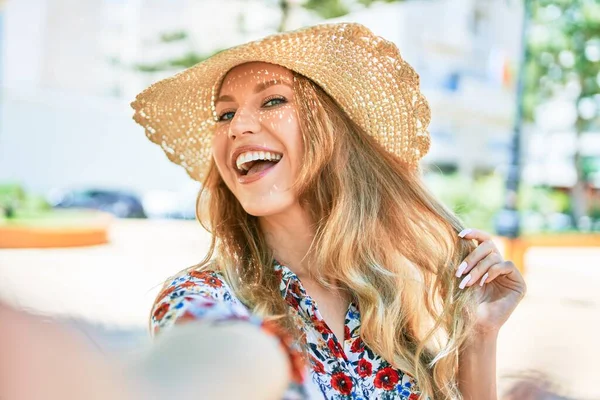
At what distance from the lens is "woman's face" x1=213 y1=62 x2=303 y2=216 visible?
1.74m

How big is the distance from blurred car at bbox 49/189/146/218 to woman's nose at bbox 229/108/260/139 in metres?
17.3

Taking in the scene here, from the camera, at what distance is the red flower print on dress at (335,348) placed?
1610mm

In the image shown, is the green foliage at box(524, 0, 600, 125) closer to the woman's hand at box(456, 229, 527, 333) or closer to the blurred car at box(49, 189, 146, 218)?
the blurred car at box(49, 189, 146, 218)

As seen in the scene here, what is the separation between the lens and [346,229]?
71.7 inches

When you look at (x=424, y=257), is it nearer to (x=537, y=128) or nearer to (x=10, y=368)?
(x=10, y=368)

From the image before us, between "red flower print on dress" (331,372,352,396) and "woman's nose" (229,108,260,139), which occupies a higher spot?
"woman's nose" (229,108,260,139)

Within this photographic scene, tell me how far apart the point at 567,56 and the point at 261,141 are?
19.5 meters

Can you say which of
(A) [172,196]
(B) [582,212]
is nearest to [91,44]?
(A) [172,196]

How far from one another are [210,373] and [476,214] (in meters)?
14.6

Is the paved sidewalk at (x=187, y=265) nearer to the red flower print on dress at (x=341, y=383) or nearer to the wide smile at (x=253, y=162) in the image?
the wide smile at (x=253, y=162)

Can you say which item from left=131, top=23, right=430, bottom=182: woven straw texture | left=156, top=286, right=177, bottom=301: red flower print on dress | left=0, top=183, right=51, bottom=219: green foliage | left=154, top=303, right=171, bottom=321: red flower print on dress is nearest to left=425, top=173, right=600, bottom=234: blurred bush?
left=0, top=183, right=51, bottom=219: green foliage

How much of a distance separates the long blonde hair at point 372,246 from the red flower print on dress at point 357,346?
0.7 inches

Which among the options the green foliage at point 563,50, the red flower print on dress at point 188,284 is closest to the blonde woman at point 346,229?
the red flower print on dress at point 188,284

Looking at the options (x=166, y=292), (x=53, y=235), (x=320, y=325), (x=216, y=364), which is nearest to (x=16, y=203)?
(x=53, y=235)
